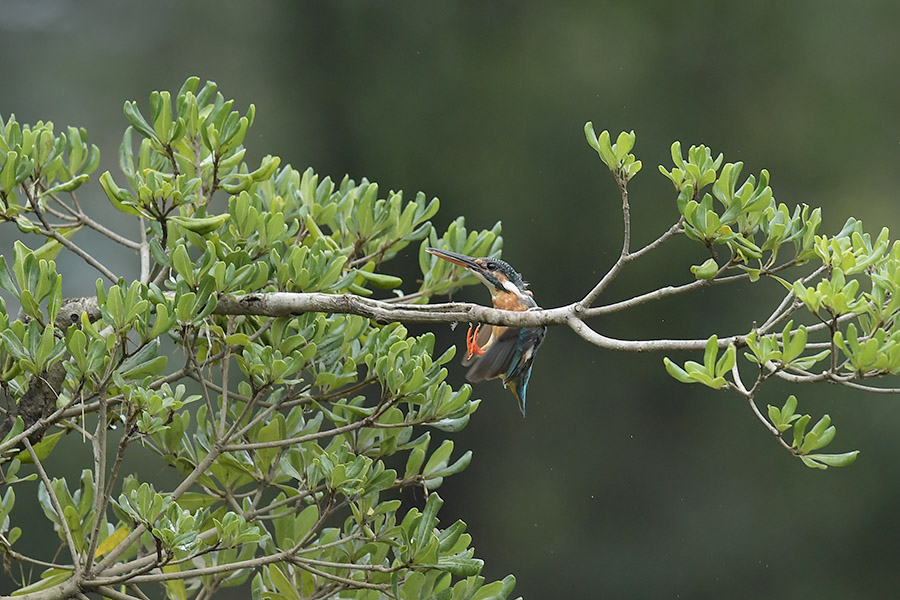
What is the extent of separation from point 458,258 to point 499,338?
12cm

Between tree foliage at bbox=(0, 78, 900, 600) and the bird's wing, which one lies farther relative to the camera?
the bird's wing

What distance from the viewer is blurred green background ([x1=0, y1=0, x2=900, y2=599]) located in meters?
3.88

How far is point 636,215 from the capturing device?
3791mm

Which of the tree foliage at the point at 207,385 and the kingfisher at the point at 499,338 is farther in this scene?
the kingfisher at the point at 499,338

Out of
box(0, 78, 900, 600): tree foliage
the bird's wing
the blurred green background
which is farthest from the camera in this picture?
the blurred green background

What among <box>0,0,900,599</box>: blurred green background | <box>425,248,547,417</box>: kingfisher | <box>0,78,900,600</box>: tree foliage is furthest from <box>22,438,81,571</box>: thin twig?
<box>0,0,900,599</box>: blurred green background

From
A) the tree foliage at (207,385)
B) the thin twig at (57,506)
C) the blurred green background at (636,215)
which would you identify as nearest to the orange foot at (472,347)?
the tree foliage at (207,385)

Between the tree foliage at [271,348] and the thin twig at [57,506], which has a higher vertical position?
the tree foliage at [271,348]

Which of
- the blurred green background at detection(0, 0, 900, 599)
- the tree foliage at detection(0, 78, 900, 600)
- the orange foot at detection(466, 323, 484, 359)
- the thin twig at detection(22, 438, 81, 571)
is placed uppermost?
the blurred green background at detection(0, 0, 900, 599)

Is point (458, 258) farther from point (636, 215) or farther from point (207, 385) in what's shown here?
point (636, 215)

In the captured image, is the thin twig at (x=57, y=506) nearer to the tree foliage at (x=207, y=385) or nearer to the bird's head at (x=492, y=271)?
the tree foliage at (x=207, y=385)

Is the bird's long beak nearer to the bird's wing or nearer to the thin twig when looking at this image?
the bird's wing

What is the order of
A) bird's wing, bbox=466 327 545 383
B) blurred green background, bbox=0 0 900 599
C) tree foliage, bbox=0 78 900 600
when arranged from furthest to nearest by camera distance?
blurred green background, bbox=0 0 900 599 → bird's wing, bbox=466 327 545 383 → tree foliage, bbox=0 78 900 600

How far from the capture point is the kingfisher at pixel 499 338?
1.30 metres
